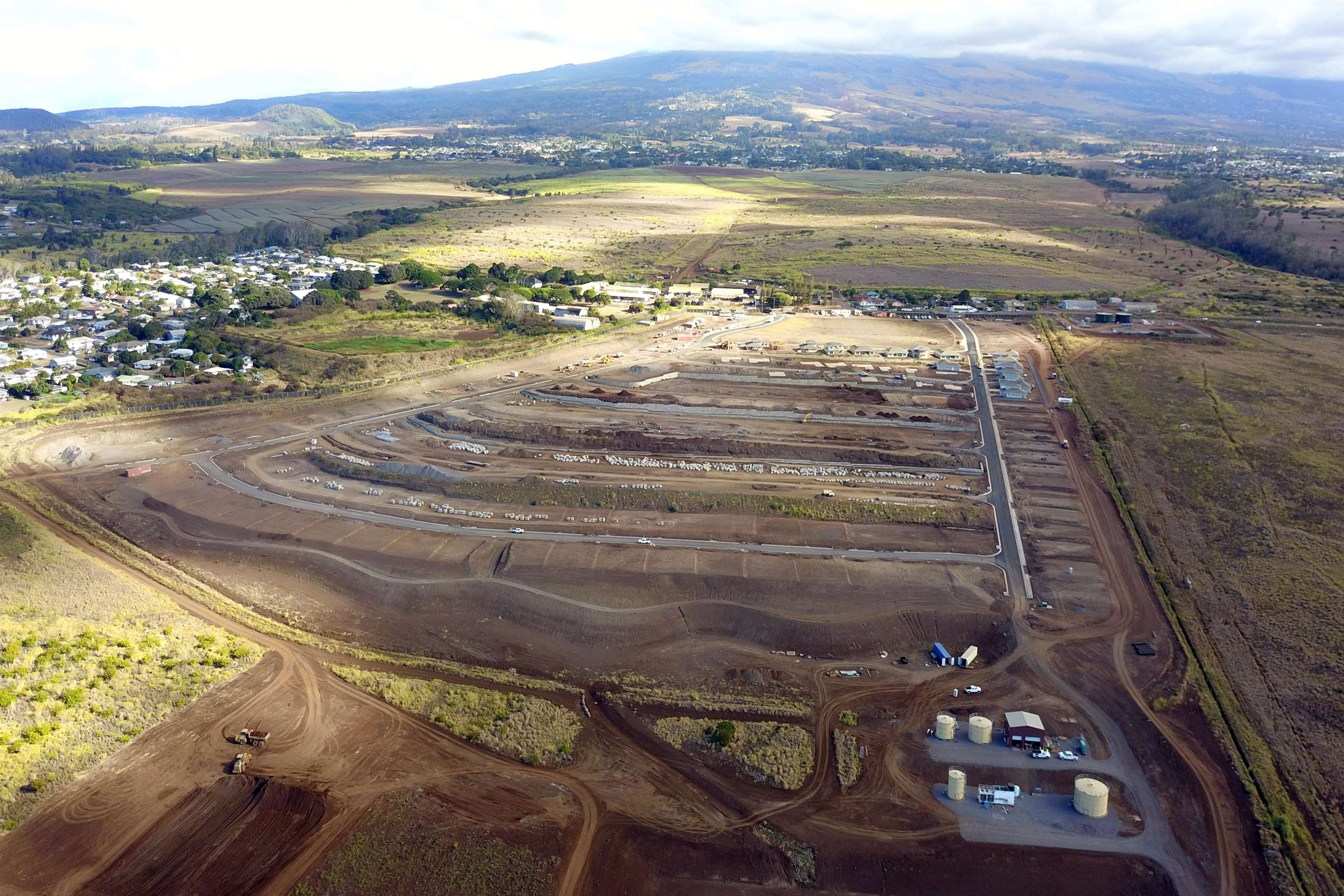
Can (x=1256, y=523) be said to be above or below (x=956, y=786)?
above

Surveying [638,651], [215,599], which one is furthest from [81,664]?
[638,651]

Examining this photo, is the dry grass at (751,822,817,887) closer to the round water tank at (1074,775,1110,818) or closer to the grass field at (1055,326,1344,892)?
the round water tank at (1074,775,1110,818)

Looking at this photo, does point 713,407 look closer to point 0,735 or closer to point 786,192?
point 0,735

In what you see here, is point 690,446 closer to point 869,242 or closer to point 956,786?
point 956,786

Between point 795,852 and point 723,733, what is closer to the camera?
point 795,852

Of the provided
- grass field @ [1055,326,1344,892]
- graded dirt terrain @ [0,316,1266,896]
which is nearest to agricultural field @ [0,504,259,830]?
graded dirt terrain @ [0,316,1266,896]

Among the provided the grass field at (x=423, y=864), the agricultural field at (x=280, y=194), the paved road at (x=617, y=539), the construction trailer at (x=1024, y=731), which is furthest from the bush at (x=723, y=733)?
the agricultural field at (x=280, y=194)

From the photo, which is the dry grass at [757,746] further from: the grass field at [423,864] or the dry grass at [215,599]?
the grass field at [423,864]
